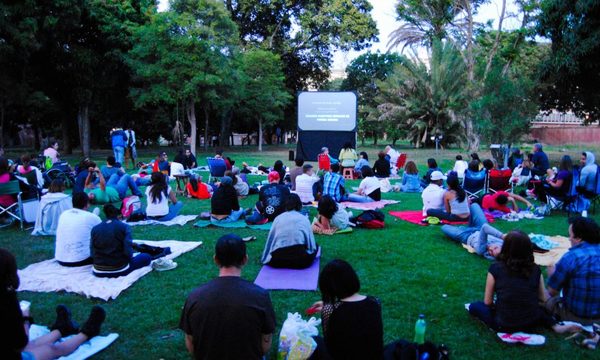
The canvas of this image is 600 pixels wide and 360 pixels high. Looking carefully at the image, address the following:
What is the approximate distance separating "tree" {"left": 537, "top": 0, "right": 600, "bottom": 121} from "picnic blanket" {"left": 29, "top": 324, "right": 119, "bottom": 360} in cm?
1599

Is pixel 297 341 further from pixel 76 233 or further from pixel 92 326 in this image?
pixel 76 233

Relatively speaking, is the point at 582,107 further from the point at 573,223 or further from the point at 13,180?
the point at 13,180

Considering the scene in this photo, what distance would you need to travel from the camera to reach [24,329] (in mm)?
3041

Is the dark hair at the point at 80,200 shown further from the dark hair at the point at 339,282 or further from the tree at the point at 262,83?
the tree at the point at 262,83

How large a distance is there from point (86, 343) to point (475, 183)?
9.15 meters

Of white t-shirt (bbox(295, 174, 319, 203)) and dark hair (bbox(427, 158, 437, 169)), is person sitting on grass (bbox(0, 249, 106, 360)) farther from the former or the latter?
dark hair (bbox(427, 158, 437, 169))

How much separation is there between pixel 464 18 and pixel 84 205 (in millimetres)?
25074

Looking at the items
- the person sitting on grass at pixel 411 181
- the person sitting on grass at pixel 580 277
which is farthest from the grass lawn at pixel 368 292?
the person sitting on grass at pixel 411 181

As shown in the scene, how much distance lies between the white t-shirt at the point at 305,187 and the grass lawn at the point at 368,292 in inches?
108

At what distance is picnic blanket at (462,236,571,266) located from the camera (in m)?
6.39

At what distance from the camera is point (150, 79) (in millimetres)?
23312

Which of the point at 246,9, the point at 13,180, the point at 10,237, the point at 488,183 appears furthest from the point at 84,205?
the point at 246,9

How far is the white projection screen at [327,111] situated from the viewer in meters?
22.5

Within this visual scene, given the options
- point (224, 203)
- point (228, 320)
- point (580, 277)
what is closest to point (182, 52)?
point (224, 203)
